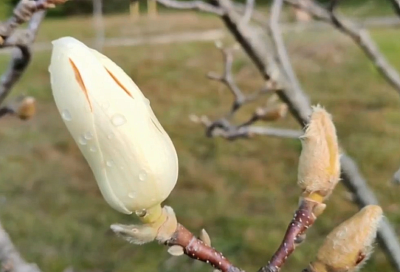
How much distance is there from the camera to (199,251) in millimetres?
396

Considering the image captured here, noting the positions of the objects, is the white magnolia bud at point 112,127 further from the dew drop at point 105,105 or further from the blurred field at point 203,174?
the blurred field at point 203,174

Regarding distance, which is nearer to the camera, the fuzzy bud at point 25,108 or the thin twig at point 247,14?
the fuzzy bud at point 25,108

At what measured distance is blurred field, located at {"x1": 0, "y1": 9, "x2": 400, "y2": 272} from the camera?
178cm

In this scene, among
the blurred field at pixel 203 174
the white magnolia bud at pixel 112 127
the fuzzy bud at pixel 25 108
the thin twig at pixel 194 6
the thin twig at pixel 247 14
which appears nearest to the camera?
the white magnolia bud at pixel 112 127

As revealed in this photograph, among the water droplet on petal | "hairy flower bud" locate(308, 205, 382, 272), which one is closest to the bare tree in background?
the water droplet on petal

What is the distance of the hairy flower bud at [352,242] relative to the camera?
0.37m

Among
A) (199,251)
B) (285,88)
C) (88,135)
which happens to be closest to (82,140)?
(88,135)

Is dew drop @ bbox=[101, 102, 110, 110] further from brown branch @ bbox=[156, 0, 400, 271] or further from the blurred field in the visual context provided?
the blurred field

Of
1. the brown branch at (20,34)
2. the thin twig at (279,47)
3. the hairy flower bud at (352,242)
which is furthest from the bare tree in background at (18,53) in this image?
the thin twig at (279,47)

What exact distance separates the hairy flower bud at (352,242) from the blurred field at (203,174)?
72 centimetres

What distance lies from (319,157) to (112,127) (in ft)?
0.47

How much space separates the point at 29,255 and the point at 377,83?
2.28 meters

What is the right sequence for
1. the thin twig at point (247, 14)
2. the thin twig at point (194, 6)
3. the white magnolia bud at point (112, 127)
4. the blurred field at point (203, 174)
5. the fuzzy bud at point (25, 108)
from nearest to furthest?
1. the white magnolia bud at point (112, 127)
2. the fuzzy bud at point (25, 108)
3. the thin twig at point (194, 6)
4. the thin twig at point (247, 14)
5. the blurred field at point (203, 174)

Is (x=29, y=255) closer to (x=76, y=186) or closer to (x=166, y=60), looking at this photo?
(x=76, y=186)
